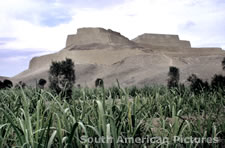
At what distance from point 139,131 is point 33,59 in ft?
273

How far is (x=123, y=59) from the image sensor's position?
62.7 meters

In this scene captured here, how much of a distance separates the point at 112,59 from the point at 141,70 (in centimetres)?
1820

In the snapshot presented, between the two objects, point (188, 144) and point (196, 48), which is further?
point (196, 48)

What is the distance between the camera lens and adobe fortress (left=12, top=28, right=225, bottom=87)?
47094 mm

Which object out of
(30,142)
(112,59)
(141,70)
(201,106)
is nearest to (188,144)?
(30,142)

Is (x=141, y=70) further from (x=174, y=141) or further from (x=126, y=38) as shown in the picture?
(x=174, y=141)

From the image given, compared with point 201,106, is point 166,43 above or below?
above

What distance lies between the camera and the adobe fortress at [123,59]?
47.1 m

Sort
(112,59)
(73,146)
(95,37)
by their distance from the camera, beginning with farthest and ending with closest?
(95,37), (112,59), (73,146)

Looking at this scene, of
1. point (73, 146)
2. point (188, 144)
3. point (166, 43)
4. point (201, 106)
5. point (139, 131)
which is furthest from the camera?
point (166, 43)

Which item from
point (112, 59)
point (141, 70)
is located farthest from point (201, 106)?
point (112, 59)

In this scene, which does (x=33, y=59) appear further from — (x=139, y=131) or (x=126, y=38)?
(x=139, y=131)

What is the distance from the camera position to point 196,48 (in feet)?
277

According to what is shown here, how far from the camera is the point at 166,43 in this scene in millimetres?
94750
